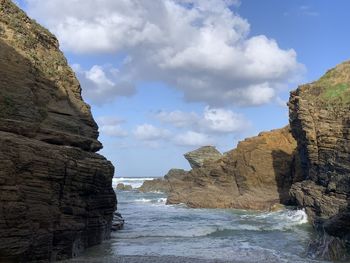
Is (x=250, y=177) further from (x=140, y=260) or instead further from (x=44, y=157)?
(x=44, y=157)

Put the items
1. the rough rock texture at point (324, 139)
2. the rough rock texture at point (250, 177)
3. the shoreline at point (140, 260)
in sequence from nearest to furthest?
the shoreline at point (140, 260) < the rough rock texture at point (324, 139) < the rough rock texture at point (250, 177)

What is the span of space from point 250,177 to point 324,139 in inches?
720

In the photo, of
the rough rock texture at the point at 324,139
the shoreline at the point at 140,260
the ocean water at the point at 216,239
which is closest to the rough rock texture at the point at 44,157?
the shoreline at the point at 140,260

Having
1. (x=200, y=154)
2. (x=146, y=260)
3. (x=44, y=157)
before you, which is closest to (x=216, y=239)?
(x=146, y=260)

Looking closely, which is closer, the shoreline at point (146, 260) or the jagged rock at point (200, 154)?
the shoreline at point (146, 260)

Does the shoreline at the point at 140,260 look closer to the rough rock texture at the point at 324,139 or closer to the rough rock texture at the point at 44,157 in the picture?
the rough rock texture at the point at 44,157

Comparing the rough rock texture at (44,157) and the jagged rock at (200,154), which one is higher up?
the jagged rock at (200,154)

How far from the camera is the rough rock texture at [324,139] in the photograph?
34844 mm

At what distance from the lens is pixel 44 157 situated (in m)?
17.0

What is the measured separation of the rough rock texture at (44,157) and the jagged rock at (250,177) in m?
31.7

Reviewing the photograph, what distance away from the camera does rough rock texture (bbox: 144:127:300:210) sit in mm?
54000

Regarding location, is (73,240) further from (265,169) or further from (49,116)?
(265,169)

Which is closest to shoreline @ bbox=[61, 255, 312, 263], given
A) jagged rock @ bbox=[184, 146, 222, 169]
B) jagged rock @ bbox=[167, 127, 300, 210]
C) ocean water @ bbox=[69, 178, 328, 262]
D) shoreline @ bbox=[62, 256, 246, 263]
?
shoreline @ bbox=[62, 256, 246, 263]

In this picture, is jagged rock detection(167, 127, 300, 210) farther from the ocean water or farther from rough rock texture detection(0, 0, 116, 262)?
rough rock texture detection(0, 0, 116, 262)
